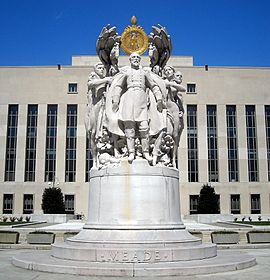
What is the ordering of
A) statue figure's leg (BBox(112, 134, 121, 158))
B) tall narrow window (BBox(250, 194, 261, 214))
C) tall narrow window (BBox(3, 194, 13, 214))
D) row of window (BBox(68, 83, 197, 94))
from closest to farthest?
statue figure's leg (BBox(112, 134, 121, 158))
tall narrow window (BBox(3, 194, 13, 214))
tall narrow window (BBox(250, 194, 261, 214))
row of window (BBox(68, 83, 197, 94))

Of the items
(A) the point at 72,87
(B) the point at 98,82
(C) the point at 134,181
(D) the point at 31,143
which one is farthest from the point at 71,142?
(C) the point at 134,181

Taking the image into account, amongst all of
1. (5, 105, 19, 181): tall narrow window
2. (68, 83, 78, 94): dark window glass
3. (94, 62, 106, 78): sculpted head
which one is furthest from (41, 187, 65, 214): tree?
(94, 62, 106, 78): sculpted head

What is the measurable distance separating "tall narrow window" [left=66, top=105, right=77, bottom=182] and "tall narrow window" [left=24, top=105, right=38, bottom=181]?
5269mm

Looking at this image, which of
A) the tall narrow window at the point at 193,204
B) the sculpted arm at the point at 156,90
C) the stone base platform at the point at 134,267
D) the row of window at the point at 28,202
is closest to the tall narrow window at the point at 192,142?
the tall narrow window at the point at 193,204

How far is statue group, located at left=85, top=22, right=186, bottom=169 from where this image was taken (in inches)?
520

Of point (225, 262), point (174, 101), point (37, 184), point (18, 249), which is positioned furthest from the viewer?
point (37, 184)

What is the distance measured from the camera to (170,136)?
13.8m

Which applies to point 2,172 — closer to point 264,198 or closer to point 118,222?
point 264,198

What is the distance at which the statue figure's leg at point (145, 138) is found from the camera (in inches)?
517

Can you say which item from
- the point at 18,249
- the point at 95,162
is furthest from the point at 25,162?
the point at 95,162

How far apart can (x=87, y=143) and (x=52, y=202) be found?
12.3 metres

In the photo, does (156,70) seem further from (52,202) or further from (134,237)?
(52,202)

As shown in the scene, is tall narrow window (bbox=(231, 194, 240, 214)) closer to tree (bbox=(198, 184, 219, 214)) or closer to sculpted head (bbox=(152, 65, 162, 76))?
tree (bbox=(198, 184, 219, 214))

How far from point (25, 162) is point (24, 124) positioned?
6.07 m
